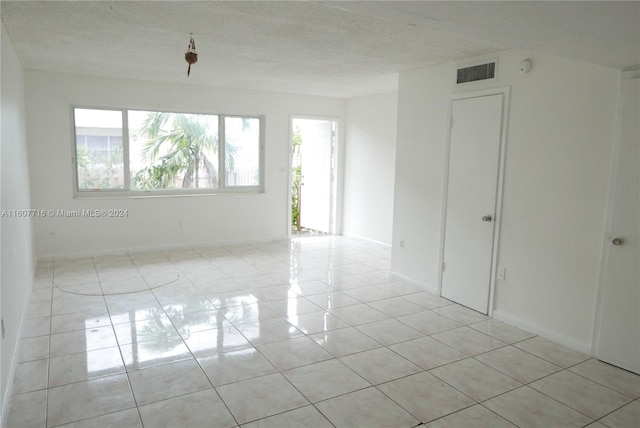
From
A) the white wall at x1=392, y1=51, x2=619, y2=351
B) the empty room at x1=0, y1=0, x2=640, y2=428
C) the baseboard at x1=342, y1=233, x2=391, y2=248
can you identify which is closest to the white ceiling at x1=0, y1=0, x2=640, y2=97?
the empty room at x1=0, y1=0, x2=640, y2=428

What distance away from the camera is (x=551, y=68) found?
3.45m

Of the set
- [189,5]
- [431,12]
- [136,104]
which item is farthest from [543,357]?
[136,104]

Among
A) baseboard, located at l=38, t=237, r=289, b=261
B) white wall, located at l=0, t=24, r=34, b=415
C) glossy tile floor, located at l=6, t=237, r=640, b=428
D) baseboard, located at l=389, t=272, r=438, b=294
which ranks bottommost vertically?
glossy tile floor, located at l=6, t=237, r=640, b=428

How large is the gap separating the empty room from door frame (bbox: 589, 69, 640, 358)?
16 millimetres

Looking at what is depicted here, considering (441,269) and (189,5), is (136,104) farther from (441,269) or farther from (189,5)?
(441,269)

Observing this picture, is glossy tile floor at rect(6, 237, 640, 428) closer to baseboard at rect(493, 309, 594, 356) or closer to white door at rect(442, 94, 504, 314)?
baseboard at rect(493, 309, 594, 356)

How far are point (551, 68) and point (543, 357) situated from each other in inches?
87.4

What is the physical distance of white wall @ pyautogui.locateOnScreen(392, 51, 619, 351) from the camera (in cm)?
320

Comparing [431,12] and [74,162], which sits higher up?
[431,12]

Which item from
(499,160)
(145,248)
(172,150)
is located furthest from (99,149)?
(499,160)

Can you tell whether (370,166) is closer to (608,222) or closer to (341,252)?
(341,252)

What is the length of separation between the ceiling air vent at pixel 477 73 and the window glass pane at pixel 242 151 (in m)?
3.72

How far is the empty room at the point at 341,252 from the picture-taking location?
99.9 inches

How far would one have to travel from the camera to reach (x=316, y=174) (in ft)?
27.1
